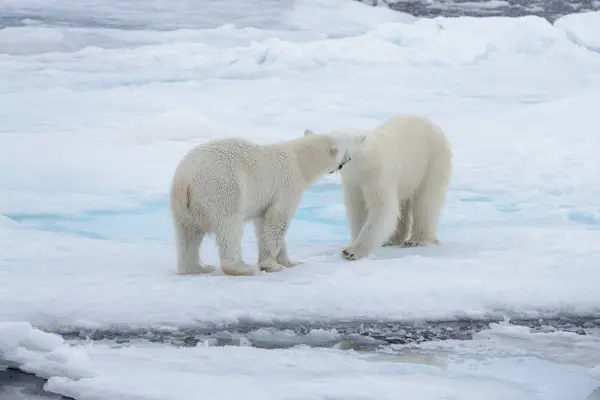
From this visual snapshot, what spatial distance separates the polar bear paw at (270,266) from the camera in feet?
13.9

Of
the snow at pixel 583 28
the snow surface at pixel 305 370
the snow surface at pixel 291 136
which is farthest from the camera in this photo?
the snow at pixel 583 28

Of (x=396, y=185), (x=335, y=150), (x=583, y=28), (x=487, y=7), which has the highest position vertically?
(x=487, y=7)

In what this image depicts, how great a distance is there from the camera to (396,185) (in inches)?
192

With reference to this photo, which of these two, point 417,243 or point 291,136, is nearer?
point 417,243

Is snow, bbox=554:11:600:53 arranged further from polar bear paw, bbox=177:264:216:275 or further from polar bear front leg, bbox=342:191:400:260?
polar bear paw, bbox=177:264:216:275

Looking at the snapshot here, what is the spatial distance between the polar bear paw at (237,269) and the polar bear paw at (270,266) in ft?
0.49

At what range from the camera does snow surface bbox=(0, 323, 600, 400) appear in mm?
2885

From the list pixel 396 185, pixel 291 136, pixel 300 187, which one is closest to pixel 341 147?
pixel 300 187

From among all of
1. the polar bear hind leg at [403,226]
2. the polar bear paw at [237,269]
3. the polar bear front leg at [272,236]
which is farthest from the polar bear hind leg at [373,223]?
the polar bear paw at [237,269]

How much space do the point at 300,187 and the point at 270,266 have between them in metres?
0.39

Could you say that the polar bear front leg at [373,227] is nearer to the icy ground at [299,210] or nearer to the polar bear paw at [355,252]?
the polar bear paw at [355,252]

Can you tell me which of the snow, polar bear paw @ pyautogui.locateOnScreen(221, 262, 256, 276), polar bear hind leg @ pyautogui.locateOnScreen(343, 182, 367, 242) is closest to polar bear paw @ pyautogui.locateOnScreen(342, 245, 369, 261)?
polar bear hind leg @ pyautogui.locateOnScreen(343, 182, 367, 242)

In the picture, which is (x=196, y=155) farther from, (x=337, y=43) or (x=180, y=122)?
(x=337, y=43)

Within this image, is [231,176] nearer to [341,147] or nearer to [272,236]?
[272,236]
